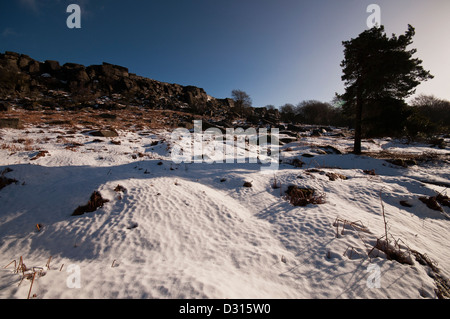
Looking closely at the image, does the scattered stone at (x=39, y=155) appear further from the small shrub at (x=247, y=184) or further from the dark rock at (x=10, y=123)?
the small shrub at (x=247, y=184)

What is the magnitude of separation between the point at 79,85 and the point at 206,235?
245 feet

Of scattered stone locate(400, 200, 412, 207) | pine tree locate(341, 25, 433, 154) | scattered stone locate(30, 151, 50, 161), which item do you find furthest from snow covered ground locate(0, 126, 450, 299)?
pine tree locate(341, 25, 433, 154)

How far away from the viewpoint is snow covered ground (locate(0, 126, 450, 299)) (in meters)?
2.99

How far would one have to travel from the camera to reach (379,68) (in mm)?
12469

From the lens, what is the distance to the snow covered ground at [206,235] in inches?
118

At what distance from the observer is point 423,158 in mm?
13672

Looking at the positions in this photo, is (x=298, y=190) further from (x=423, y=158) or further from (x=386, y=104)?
(x=423, y=158)

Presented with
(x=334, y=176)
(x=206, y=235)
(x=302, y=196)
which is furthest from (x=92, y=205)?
(x=334, y=176)

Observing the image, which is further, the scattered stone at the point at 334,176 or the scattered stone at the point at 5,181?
the scattered stone at the point at 334,176

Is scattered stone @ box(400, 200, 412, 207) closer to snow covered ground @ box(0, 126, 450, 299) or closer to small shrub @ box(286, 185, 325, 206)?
snow covered ground @ box(0, 126, 450, 299)

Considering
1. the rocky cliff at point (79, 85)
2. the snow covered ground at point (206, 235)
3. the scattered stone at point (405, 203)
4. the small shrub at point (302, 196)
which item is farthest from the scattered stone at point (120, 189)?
the rocky cliff at point (79, 85)

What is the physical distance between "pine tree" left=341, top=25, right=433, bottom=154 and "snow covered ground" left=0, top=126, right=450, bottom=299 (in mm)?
8157

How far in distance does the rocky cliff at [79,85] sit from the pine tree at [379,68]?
34.1 meters

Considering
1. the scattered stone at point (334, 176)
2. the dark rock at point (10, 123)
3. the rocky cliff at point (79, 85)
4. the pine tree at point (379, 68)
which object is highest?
the rocky cliff at point (79, 85)
